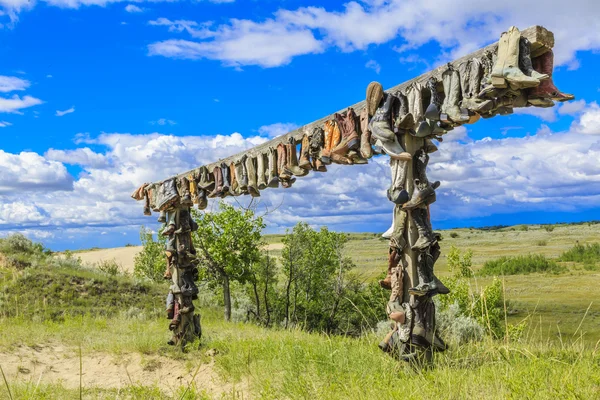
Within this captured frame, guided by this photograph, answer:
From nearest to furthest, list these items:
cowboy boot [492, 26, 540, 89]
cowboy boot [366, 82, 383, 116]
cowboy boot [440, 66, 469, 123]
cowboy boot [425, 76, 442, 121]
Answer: cowboy boot [492, 26, 540, 89] < cowboy boot [440, 66, 469, 123] < cowboy boot [425, 76, 442, 121] < cowboy boot [366, 82, 383, 116]

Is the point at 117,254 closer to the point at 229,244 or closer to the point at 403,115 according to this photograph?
the point at 229,244

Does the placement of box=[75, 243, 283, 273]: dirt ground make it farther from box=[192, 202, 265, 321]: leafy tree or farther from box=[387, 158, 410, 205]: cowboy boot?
box=[387, 158, 410, 205]: cowboy boot

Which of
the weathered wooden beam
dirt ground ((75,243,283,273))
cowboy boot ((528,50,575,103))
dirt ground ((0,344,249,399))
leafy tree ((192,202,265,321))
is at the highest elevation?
the weathered wooden beam

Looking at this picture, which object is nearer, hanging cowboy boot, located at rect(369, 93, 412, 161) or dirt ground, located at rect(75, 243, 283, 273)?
hanging cowboy boot, located at rect(369, 93, 412, 161)

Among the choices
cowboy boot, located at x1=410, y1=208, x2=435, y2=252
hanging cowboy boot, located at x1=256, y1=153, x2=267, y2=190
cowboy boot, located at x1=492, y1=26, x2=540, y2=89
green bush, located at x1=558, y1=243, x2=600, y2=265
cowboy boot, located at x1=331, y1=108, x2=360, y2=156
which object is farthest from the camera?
green bush, located at x1=558, y1=243, x2=600, y2=265

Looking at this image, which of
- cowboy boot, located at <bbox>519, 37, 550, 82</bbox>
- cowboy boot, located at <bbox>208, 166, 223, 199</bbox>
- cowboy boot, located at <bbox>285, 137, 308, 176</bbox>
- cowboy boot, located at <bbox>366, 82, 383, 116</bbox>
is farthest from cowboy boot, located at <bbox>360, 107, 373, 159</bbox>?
cowboy boot, located at <bbox>208, 166, 223, 199</bbox>

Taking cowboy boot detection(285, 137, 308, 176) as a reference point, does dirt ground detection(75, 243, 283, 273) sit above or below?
below

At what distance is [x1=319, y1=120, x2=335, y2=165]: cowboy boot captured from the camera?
5.88m

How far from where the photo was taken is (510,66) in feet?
12.8

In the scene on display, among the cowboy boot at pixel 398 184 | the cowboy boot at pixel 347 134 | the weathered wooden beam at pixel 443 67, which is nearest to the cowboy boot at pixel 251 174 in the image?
the weathered wooden beam at pixel 443 67

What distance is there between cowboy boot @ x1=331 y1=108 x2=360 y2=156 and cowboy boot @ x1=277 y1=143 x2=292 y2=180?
4.02 ft

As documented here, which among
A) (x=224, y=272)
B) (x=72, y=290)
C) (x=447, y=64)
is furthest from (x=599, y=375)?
(x=72, y=290)

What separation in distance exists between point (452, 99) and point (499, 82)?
1.80ft

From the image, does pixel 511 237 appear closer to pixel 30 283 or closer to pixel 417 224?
pixel 30 283
